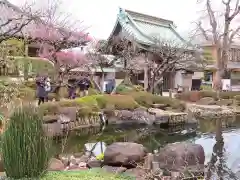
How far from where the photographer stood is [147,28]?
113ft

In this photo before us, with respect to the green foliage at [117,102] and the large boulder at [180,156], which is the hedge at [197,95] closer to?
the green foliage at [117,102]

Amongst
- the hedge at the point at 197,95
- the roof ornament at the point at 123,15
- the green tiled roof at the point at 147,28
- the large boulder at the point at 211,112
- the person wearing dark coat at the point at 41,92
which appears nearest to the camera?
the person wearing dark coat at the point at 41,92

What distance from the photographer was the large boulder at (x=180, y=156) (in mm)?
8195

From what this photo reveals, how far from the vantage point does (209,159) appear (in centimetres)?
998

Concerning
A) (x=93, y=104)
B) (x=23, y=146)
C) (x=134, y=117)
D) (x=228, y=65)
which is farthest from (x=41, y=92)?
(x=228, y=65)

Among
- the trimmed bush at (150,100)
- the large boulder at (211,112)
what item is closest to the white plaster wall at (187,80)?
the large boulder at (211,112)

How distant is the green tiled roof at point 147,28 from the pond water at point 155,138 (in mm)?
14044

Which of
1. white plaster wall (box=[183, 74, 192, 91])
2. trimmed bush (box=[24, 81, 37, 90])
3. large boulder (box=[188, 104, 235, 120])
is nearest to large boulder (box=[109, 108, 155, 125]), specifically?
large boulder (box=[188, 104, 235, 120])

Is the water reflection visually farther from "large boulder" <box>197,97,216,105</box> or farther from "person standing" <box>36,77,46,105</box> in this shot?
"large boulder" <box>197,97,216,105</box>

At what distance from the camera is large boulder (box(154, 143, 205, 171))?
323 inches

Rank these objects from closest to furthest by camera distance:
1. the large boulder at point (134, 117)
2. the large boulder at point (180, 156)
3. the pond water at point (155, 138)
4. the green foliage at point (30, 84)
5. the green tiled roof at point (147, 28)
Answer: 1. the large boulder at point (180, 156)
2. the pond water at point (155, 138)
3. the large boulder at point (134, 117)
4. the green foliage at point (30, 84)
5. the green tiled roof at point (147, 28)

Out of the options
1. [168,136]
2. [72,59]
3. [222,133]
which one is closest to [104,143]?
[168,136]

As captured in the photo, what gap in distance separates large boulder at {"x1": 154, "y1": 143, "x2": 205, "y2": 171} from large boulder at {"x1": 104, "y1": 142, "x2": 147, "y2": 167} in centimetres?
56

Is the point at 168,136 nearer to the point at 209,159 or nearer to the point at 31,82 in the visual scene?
the point at 209,159
